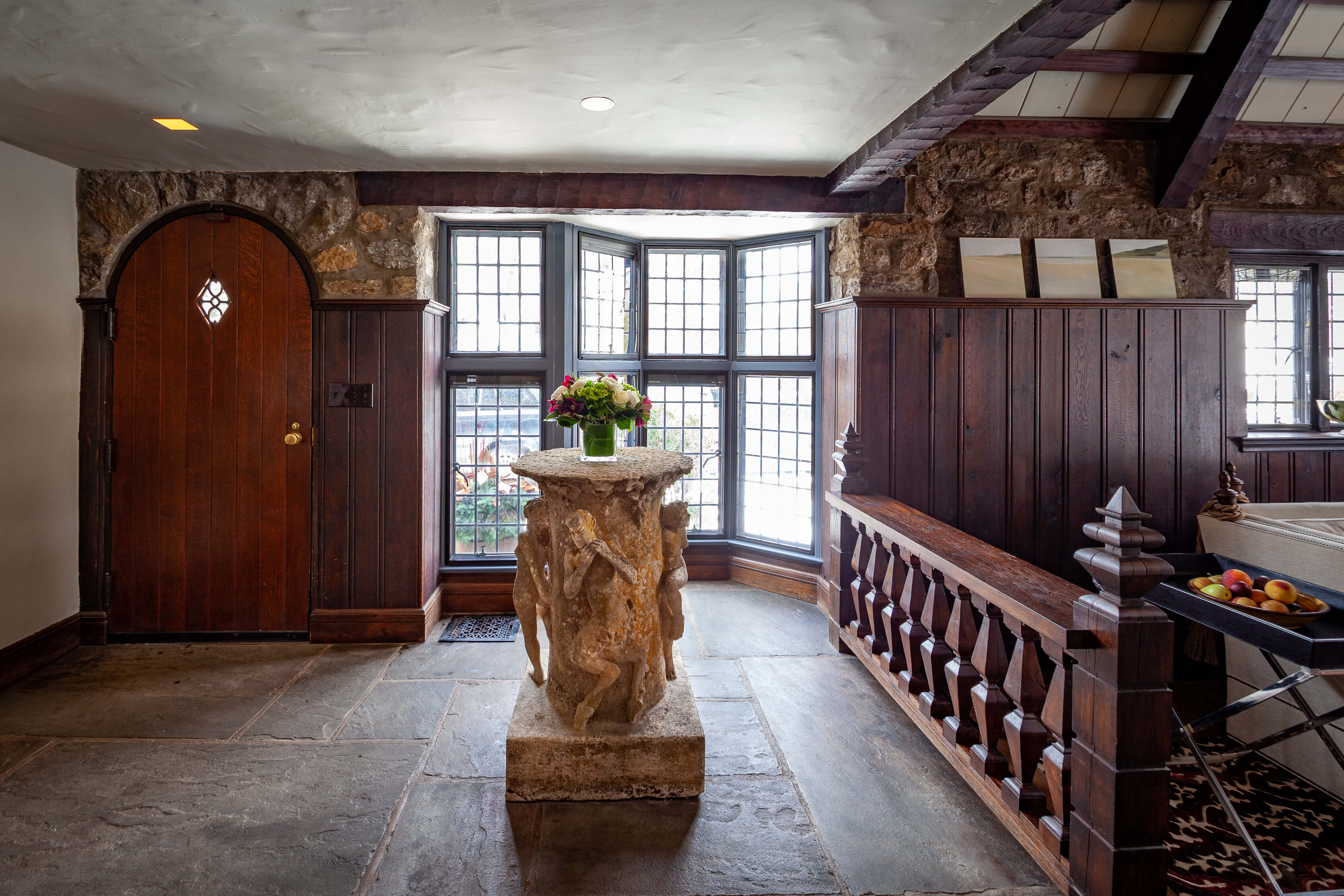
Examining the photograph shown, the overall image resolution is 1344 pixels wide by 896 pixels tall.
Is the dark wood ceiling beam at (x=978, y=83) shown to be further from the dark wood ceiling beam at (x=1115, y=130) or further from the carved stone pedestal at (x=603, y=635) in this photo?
the carved stone pedestal at (x=603, y=635)

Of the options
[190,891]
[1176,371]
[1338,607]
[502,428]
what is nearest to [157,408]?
[502,428]

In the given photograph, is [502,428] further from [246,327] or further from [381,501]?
[246,327]

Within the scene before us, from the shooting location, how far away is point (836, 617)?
11.6ft

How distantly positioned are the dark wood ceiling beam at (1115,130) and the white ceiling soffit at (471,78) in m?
0.99

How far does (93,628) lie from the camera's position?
3.61 meters

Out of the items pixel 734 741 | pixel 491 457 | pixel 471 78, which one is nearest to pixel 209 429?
pixel 491 457

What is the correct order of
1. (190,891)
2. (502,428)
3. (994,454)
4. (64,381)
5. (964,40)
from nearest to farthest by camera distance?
(190,891)
(964,40)
(64,381)
(994,454)
(502,428)

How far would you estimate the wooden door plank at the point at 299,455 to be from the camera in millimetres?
3639

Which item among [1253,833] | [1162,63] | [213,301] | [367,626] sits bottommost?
[1253,833]

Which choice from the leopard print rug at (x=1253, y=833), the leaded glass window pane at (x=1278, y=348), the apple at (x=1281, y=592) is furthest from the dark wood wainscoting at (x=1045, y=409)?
the apple at (x=1281, y=592)

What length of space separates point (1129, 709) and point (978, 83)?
80.5 inches

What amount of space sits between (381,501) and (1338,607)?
403cm

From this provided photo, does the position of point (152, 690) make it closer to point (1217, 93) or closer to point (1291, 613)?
point (1291, 613)

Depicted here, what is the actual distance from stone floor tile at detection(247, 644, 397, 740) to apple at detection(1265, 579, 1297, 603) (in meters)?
3.38
